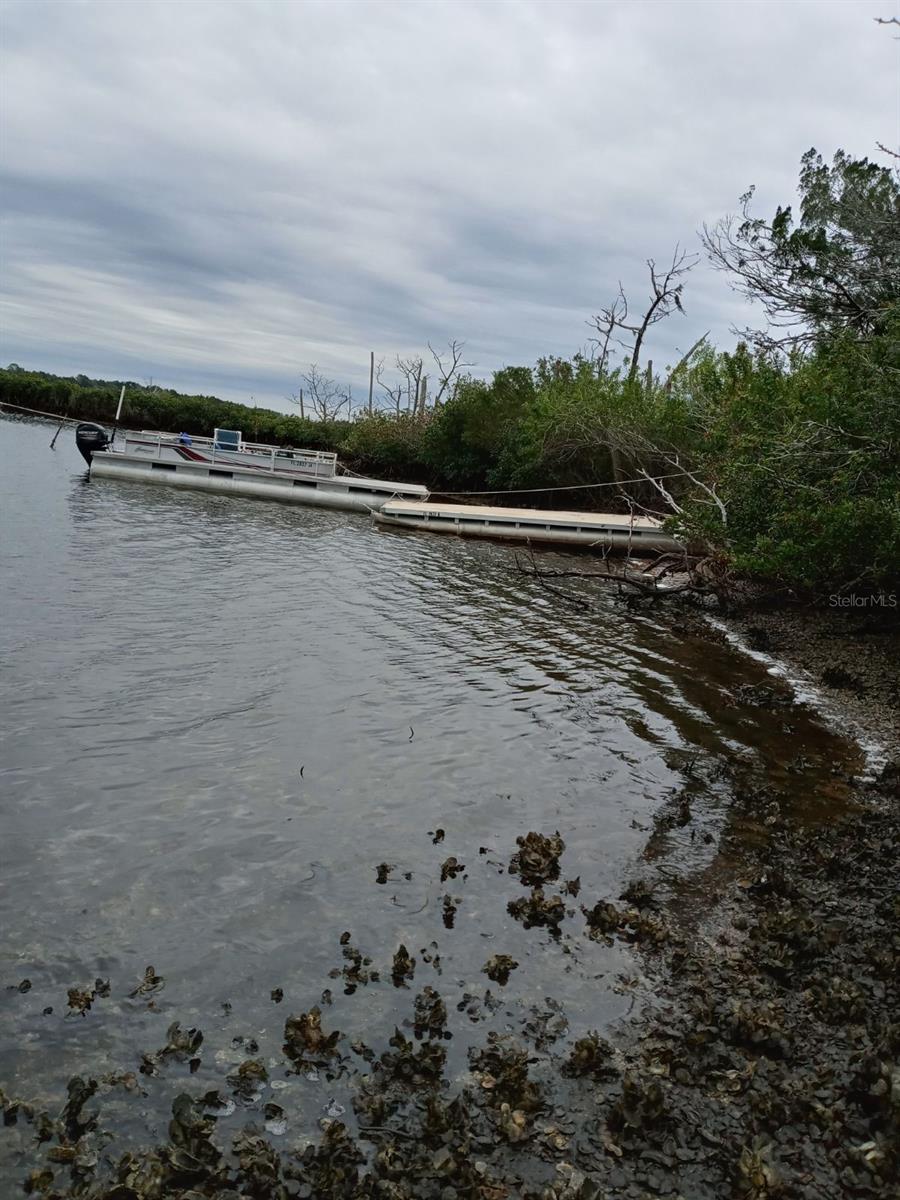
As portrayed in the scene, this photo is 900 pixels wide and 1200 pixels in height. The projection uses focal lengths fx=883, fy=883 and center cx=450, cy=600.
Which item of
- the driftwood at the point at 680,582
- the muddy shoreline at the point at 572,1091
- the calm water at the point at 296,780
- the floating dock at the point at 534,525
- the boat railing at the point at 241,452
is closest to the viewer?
the muddy shoreline at the point at 572,1091

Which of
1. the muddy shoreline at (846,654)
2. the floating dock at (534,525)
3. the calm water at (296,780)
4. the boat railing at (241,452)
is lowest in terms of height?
the calm water at (296,780)

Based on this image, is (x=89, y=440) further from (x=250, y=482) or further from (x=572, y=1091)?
(x=572, y=1091)

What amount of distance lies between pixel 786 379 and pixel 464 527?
13097mm

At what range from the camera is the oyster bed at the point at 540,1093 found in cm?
360

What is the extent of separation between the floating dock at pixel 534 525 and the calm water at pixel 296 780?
37.8ft

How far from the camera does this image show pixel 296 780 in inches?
314

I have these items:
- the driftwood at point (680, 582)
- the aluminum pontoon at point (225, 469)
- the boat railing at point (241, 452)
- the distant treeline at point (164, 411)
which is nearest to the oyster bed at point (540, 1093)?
the driftwood at point (680, 582)

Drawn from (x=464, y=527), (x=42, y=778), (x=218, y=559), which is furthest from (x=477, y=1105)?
(x=464, y=527)

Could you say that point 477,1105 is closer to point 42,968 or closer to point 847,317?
point 42,968

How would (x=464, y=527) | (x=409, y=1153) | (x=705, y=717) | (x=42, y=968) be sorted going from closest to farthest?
(x=409, y=1153) → (x=42, y=968) → (x=705, y=717) → (x=464, y=527)

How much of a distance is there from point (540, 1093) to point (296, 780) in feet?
14.0

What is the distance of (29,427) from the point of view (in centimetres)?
7081

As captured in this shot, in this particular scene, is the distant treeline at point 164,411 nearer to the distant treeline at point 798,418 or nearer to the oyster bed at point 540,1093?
the distant treeline at point 798,418

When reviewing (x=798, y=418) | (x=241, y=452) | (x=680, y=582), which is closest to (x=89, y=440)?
(x=241, y=452)
